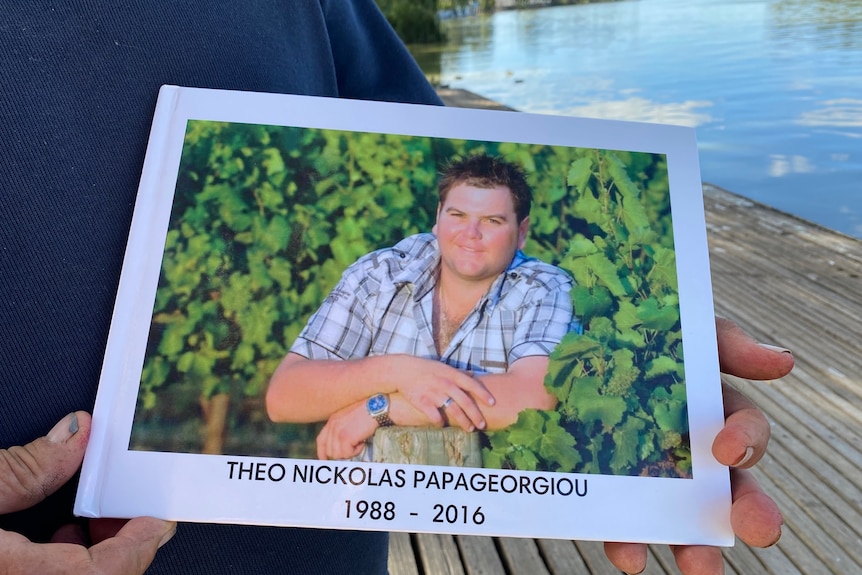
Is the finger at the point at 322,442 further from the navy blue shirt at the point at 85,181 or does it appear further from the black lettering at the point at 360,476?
the navy blue shirt at the point at 85,181

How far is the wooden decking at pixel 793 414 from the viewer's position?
49.6 inches

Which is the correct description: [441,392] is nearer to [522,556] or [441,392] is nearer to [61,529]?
[61,529]

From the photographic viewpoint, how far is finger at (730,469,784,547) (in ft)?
1.58

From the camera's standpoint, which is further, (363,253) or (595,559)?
(595,559)

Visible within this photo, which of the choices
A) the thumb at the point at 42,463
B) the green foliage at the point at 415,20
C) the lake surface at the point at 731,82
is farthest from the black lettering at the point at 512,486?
the green foliage at the point at 415,20

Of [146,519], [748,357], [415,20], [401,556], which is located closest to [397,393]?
Answer: [146,519]

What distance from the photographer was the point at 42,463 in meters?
0.47

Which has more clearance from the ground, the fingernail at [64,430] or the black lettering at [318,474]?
the fingernail at [64,430]

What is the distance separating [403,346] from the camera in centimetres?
56

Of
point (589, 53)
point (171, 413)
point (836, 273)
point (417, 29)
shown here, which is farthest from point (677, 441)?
point (417, 29)

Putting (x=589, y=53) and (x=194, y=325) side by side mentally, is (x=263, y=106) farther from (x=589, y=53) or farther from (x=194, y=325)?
(x=589, y=53)

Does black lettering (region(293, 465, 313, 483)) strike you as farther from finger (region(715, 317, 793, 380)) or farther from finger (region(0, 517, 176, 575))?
finger (region(715, 317, 793, 380))

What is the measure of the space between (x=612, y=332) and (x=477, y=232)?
16cm

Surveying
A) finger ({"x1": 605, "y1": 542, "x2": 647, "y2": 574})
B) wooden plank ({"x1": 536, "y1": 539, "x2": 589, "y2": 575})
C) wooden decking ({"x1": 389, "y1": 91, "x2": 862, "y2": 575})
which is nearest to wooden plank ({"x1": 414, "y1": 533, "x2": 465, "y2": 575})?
wooden decking ({"x1": 389, "y1": 91, "x2": 862, "y2": 575})
